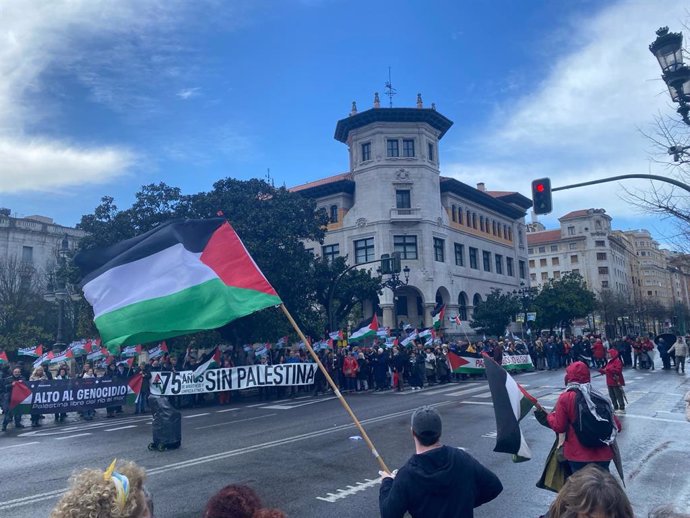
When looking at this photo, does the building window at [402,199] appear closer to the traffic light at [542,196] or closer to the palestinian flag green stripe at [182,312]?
the traffic light at [542,196]

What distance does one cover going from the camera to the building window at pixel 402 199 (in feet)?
157

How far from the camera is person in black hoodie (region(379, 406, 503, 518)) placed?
3195 mm

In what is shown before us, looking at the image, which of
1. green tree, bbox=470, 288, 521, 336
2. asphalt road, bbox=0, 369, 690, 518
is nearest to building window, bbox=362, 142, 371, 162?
green tree, bbox=470, 288, 521, 336

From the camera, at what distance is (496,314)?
146 ft

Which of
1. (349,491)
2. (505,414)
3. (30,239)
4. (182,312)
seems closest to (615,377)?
(349,491)

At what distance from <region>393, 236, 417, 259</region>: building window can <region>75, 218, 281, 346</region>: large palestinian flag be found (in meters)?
40.7

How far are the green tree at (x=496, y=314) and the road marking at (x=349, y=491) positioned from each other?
3851 centimetres

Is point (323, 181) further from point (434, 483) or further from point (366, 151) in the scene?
point (434, 483)

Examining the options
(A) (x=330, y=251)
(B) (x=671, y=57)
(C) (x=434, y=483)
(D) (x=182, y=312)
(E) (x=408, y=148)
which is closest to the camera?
(C) (x=434, y=483)

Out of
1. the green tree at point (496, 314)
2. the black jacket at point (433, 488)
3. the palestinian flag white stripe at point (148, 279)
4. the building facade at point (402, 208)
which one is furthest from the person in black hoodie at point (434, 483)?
the green tree at point (496, 314)

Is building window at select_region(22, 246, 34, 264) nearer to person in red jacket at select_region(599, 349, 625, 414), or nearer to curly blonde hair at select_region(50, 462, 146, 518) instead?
person in red jacket at select_region(599, 349, 625, 414)

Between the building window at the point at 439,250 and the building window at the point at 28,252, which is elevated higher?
the building window at the point at 28,252

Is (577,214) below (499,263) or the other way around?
the other way around

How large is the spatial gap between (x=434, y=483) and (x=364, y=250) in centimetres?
4512
